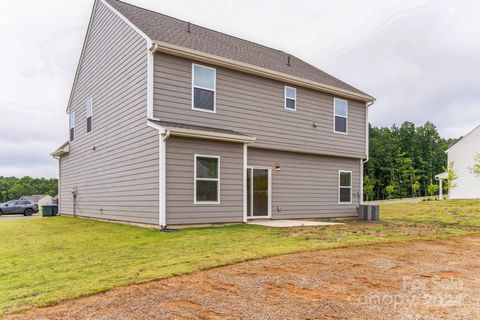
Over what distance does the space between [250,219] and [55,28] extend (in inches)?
488

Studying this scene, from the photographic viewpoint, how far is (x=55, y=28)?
1568 cm

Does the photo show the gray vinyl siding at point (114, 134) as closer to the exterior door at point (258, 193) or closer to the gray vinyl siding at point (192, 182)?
the gray vinyl siding at point (192, 182)

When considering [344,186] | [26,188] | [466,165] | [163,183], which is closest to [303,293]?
[163,183]

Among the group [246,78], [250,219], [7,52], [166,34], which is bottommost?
[250,219]

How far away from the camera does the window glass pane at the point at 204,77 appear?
1055cm

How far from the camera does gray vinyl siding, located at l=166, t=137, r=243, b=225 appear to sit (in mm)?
9344

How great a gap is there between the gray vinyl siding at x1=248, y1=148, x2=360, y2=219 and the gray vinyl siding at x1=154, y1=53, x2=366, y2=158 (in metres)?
0.39

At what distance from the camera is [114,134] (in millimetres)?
11984

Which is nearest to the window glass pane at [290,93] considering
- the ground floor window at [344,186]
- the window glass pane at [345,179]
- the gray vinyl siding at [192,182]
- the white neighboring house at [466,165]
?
the gray vinyl siding at [192,182]

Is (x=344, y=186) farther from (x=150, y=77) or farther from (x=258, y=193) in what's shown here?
(x=150, y=77)

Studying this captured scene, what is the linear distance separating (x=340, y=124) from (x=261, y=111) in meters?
4.14

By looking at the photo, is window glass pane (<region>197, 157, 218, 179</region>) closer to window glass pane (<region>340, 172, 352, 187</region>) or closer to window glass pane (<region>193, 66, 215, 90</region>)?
window glass pane (<region>193, 66, 215, 90</region>)

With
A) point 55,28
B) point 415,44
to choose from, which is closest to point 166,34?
point 55,28

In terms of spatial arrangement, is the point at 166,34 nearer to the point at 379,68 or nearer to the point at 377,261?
the point at 377,261
